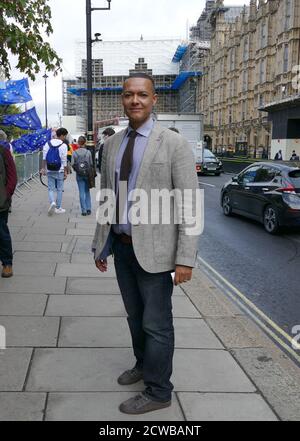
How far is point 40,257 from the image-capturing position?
696 cm

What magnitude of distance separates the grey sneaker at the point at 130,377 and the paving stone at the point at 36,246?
4.35 meters

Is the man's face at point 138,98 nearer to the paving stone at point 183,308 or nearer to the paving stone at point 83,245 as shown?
the paving stone at point 183,308

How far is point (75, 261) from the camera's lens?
22.3 ft

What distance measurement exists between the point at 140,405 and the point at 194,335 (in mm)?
1342

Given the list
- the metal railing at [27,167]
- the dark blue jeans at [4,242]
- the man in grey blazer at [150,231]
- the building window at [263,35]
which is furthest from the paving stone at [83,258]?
the building window at [263,35]

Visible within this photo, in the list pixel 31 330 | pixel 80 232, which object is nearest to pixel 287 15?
pixel 80 232

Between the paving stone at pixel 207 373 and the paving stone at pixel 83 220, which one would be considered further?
the paving stone at pixel 83 220

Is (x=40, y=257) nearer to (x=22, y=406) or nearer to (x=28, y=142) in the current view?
(x=22, y=406)

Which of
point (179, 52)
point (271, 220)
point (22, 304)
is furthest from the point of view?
point (179, 52)

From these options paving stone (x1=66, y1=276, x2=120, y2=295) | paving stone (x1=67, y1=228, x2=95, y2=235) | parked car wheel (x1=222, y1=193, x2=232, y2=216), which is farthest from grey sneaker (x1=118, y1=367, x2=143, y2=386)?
parked car wheel (x1=222, y1=193, x2=232, y2=216)

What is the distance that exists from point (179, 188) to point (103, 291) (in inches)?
112

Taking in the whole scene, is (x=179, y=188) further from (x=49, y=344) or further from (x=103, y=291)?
(x=103, y=291)

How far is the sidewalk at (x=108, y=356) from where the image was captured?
3008 mm

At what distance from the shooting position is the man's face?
9.30 feet
